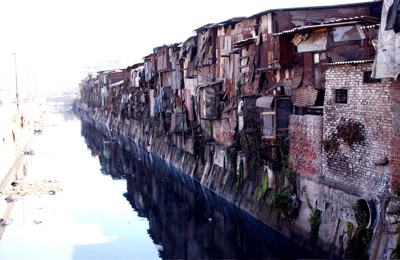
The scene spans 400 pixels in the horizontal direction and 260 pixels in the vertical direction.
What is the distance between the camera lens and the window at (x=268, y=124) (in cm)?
1869

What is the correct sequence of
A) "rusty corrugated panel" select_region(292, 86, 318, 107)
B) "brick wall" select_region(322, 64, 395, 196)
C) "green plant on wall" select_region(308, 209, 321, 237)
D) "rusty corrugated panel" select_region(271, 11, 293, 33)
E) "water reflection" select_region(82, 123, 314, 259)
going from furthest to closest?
"rusty corrugated panel" select_region(271, 11, 293, 33), "water reflection" select_region(82, 123, 314, 259), "rusty corrugated panel" select_region(292, 86, 318, 107), "green plant on wall" select_region(308, 209, 321, 237), "brick wall" select_region(322, 64, 395, 196)

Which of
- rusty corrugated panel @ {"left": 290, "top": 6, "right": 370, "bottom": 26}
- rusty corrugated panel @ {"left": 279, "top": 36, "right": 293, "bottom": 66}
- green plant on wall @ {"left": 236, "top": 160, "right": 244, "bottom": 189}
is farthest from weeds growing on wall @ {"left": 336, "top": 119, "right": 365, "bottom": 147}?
green plant on wall @ {"left": 236, "top": 160, "right": 244, "bottom": 189}

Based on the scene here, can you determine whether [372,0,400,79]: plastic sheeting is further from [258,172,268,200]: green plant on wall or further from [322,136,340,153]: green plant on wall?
[258,172,268,200]: green plant on wall

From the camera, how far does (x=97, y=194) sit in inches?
1128

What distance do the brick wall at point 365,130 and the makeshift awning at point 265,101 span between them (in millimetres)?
3741

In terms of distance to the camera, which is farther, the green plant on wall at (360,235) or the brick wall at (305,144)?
the brick wall at (305,144)

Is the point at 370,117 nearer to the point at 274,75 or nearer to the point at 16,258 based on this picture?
the point at 274,75

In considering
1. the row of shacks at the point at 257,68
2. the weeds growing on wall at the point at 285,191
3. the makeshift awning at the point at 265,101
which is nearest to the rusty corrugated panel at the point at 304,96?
the row of shacks at the point at 257,68

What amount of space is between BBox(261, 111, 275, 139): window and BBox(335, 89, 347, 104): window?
4016mm

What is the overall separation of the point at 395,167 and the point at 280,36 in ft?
28.0

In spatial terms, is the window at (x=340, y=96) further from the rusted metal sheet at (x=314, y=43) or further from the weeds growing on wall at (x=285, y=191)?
the weeds growing on wall at (x=285, y=191)

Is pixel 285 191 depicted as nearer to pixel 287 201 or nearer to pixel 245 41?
pixel 287 201

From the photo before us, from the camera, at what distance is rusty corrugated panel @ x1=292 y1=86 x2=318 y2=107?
1714 cm

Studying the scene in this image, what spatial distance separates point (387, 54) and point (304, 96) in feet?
19.1
